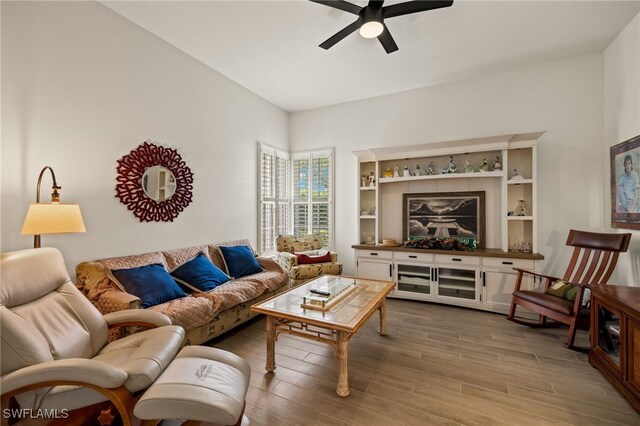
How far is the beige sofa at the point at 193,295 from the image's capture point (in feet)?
7.58

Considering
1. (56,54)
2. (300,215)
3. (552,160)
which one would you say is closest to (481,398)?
(552,160)

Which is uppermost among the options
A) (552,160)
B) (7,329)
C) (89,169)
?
(552,160)

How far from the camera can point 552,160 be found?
3678mm

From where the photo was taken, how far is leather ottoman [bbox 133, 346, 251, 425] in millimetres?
1306

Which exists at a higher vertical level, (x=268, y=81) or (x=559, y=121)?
(x=268, y=81)

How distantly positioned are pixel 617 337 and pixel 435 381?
54.7 inches

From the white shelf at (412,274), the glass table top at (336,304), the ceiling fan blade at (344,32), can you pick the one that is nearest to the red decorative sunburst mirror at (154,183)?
the glass table top at (336,304)

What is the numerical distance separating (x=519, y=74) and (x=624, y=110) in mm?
1258

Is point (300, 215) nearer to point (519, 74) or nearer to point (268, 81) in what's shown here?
point (268, 81)

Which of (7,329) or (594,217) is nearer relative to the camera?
(7,329)

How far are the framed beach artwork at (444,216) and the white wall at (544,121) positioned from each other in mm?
292

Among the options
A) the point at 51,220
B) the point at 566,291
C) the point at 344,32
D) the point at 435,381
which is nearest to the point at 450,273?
the point at 566,291

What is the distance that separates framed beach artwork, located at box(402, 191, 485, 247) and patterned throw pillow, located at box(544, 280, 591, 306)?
3.47 ft

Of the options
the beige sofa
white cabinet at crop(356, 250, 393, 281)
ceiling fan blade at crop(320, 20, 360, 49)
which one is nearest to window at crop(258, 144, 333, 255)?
white cabinet at crop(356, 250, 393, 281)
